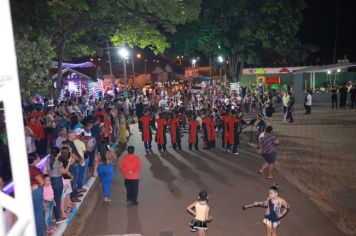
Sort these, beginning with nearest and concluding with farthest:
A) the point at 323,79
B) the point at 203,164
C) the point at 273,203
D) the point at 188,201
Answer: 1. the point at 273,203
2. the point at 188,201
3. the point at 203,164
4. the point at 323,79

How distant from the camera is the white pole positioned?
1.54 metres

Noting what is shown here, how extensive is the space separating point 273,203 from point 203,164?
6.53 metres

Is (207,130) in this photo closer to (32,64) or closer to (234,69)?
(32,64)

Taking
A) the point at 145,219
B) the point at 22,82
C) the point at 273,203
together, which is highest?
the point at 22,82

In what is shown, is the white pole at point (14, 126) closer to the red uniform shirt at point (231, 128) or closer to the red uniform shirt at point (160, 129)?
the red uniform shirt at point (231, 128)

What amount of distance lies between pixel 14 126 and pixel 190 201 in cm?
815

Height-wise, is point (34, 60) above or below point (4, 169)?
above

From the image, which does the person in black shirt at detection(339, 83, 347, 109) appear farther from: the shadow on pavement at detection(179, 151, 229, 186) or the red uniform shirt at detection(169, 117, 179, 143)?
the red uniform shirt at detection(169, 117, 179, 143)

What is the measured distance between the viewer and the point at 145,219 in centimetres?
831

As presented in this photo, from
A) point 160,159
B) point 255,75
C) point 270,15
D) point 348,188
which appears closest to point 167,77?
point 255,75

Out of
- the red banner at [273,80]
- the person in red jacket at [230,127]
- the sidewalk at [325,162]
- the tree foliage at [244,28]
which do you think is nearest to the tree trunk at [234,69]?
the tree foliage at [244,28]

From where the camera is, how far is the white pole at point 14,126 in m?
1.54

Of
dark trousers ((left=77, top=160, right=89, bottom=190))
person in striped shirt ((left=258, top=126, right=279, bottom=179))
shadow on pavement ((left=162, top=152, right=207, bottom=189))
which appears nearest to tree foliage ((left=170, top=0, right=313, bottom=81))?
shadow on pavement ((left=162, top=152, right=207, bottom=189))

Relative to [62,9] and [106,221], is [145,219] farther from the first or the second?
[62,9]
